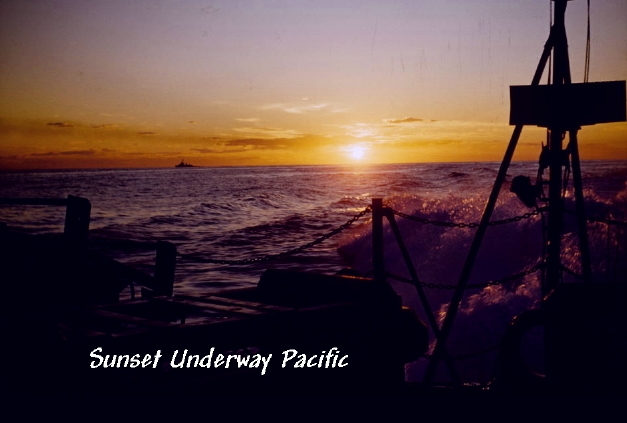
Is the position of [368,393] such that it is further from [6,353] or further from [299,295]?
[6,353]

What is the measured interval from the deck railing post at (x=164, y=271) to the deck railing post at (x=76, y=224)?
3.84 ft

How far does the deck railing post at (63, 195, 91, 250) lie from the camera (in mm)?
8312

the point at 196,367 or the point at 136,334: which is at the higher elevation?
the point at 136,334

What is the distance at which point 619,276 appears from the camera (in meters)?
11.2

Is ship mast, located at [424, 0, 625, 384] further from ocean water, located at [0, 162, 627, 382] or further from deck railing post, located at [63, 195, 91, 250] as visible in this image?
deck railing post, located at [63, 195, 91, 250]

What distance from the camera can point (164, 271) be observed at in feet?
28.2

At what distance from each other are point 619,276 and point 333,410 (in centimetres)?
933

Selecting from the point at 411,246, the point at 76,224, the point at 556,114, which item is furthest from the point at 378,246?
the point at 411,246

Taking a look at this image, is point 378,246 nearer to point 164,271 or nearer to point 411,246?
point 164,271

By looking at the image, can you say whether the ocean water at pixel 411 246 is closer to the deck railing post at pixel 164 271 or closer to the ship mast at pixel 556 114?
the deck railing post at pixel 164 271

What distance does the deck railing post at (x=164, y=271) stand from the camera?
28.1 ft

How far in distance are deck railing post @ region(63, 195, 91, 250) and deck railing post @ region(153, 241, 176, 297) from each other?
1170mm

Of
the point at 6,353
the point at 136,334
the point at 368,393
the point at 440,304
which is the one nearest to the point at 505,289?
the point at 440,304

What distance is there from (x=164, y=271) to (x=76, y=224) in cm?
153
